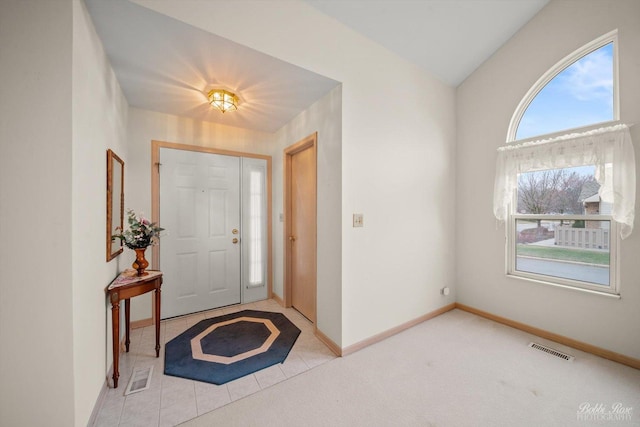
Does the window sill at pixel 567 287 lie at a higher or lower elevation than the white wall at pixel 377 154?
lower

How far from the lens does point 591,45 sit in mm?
2281

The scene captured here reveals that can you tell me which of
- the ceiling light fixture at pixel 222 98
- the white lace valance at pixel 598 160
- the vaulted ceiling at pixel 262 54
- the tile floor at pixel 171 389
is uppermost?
the vaulted ceiling at pixel 262 54

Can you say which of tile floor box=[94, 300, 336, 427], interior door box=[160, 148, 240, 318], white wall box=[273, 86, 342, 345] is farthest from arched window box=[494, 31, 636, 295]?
interior door box=[160, 148, 240, 318]

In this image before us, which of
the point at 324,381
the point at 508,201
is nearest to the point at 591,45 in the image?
the point at 508,201

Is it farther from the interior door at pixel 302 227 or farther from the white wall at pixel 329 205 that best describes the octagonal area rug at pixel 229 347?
the white wall at pixel 329 205

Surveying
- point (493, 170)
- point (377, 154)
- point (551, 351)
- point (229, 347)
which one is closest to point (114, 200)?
point (229, 347)

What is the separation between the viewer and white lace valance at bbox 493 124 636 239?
6.64 feet

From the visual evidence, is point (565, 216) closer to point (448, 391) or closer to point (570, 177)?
point (570, 177)

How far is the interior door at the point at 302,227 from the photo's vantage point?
2799 millimetres

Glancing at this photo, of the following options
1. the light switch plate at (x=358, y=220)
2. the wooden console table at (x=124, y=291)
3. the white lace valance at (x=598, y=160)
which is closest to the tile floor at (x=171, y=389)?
the wooden console table at (x=124, y=291)

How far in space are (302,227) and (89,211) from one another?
1.97m

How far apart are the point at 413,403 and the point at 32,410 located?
2.12m

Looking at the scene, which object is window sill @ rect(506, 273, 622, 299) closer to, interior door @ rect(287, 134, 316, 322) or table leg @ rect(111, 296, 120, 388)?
interior door @ rect(287, 134, 316, 322)

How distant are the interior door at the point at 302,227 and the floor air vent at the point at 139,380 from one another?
1507 mm
